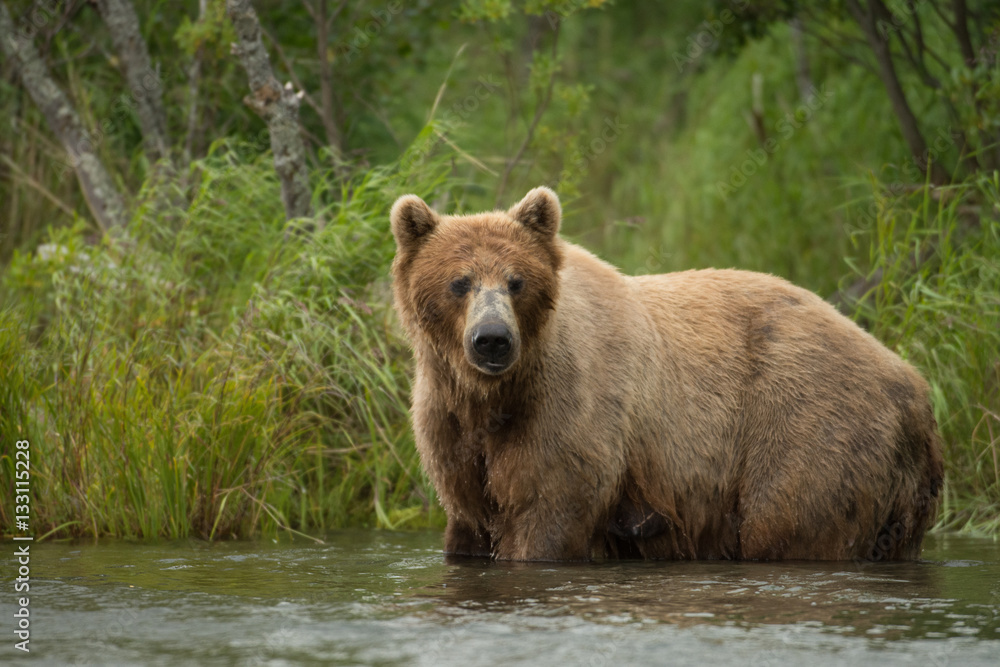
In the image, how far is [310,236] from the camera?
306 inches

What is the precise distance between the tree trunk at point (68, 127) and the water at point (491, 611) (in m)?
4.36

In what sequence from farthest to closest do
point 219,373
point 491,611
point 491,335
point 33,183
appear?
point 33,183, point 219,373, point 491,335, point 491,611

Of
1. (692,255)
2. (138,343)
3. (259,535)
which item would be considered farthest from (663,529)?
(692,255)

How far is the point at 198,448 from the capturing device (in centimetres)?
623

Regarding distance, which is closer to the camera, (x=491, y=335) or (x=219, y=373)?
(x=491, y=335)

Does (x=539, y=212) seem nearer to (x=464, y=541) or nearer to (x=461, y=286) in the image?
(x=461, y=286)

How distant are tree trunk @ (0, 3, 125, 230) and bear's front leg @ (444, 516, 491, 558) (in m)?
4.76

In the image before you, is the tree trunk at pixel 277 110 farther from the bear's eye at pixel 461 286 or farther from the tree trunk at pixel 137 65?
the bear's eye at pixel 461 286

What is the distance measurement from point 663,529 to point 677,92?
45.9 ft

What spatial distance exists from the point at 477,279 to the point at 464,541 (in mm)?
1361

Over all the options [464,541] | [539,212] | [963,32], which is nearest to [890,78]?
[963,32]

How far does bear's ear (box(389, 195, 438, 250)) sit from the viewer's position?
5.33 m

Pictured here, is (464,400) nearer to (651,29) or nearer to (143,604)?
(143,604)

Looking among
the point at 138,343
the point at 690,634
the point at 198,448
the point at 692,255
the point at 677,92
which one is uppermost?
the point at 677,92
